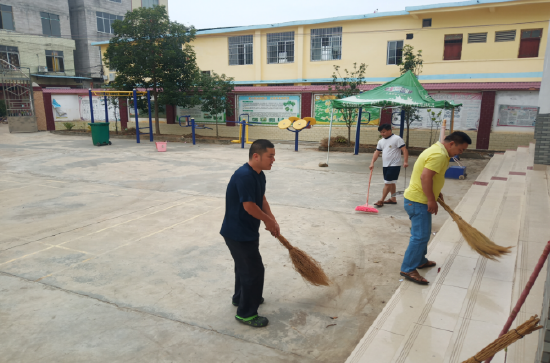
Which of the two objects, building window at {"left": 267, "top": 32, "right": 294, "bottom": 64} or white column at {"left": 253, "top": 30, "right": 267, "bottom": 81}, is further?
white column at {"left": 253, "top": 30, "right": 267, "bottom": 81}

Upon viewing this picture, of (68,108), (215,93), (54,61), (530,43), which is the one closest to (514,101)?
(530,43)

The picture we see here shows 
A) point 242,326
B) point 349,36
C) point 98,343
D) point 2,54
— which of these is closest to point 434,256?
point 242,326

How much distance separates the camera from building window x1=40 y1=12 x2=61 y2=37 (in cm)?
3325

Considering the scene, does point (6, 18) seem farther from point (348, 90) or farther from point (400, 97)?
point (400, 97)

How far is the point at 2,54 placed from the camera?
30484mm

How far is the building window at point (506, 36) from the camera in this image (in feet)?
63.2

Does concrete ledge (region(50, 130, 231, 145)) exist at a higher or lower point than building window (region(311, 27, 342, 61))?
lower

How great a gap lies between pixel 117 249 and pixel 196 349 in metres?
2.70

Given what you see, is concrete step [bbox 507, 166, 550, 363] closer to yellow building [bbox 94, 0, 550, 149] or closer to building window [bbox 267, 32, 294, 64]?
yellow building [bbox 94, 0, 550, 149]

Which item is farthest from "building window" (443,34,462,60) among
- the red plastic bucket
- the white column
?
the red plastic bucket

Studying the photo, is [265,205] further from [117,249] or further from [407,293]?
[117,249]

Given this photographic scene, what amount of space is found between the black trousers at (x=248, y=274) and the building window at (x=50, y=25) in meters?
→ 38.3

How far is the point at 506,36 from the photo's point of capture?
1942 cm

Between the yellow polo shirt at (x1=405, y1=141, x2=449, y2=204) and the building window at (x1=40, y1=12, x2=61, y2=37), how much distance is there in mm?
38465
